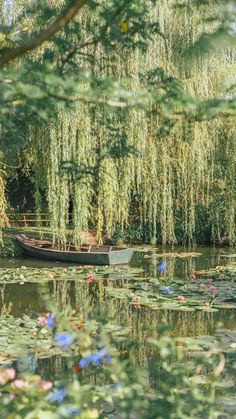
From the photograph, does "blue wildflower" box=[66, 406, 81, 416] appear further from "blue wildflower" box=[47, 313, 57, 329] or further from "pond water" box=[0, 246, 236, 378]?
"pond water" box=[0, 246, 236, 378]

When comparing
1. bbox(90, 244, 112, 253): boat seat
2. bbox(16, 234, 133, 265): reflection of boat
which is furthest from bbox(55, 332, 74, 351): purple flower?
bbox(90, 244, 112, 253): boat seat

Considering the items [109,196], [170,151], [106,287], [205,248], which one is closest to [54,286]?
[106,287]

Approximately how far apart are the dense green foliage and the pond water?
2.09ft

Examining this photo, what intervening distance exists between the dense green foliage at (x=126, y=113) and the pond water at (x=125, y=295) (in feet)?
2.09

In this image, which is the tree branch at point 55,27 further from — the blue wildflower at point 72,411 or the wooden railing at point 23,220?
the wooden railing at point 23,220

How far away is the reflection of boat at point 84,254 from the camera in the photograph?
10.2 metres

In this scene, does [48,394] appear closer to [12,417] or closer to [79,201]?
[12,417]

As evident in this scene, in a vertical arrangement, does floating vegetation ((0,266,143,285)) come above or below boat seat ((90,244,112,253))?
below

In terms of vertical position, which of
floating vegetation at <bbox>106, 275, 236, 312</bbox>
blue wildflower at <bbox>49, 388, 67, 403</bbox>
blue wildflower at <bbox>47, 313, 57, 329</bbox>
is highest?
blue wildflower at <bbox>47, 313, 57, 329</bbox>

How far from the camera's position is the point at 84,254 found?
1028 centimetres

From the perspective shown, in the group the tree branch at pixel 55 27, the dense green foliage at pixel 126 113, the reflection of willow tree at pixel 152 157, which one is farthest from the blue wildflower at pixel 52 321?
the reflection of willow tree at pixel 152 157

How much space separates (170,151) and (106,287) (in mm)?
3351

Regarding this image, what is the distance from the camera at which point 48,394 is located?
5.17ft

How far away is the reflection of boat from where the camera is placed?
403 inches
